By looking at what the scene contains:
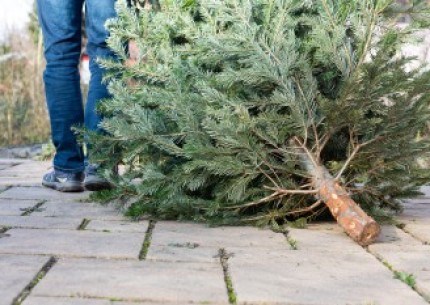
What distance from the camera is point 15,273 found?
1901 mm

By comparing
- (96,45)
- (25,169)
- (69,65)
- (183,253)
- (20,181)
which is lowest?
(25,169)

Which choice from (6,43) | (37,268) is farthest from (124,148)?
(6,43)

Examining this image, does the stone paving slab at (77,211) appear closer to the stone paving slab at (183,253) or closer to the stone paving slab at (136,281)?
the stone paving slab at (183,253)

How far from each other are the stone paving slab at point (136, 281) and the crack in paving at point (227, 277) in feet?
0.05

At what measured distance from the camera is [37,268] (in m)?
1.97

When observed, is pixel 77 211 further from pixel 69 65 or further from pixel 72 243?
pixel 69 65

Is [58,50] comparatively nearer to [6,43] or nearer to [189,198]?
[189,198]

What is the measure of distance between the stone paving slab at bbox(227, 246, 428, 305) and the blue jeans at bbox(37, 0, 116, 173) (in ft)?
5.21

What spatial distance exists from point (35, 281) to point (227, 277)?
21.4 inches

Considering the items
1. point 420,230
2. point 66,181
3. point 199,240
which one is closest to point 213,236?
point 199,240

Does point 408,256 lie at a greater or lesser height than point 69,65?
lesser

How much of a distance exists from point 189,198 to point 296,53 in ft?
2.42

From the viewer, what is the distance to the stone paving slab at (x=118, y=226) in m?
2.63

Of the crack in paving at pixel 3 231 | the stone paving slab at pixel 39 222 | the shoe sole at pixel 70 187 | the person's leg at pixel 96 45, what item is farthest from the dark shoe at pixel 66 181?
the crack in paving at pixel 3 231
